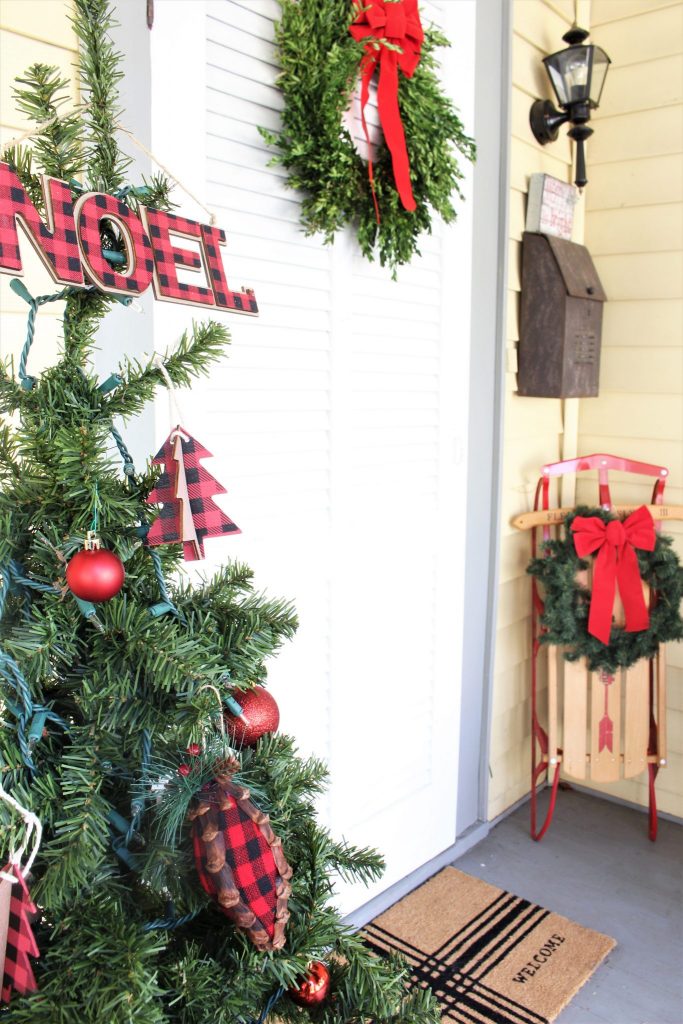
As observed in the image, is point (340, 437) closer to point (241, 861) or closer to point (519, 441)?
point (519, 441)

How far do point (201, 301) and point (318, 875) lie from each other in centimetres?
65

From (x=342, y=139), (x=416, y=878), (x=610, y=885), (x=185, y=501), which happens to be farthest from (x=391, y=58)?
(x=610, y=885)

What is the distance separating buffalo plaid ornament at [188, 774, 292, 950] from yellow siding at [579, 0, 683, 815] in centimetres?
201

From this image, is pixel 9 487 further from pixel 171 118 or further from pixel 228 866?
pixel 171 118

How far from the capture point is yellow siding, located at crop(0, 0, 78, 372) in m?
1.10

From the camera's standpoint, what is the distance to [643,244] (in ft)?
7.97

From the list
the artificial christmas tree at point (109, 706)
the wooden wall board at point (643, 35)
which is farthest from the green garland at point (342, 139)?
the wooden wall board at point (643, 35)

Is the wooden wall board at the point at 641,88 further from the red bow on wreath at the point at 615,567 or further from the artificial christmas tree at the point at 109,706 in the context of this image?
the artificial christmas tree at the point at 109,706

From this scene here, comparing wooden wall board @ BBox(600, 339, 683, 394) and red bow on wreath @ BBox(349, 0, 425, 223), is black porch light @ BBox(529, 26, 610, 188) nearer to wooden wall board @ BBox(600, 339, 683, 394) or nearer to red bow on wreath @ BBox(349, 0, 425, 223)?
wooden wall board @ BBox(600, 339, 683, 394)

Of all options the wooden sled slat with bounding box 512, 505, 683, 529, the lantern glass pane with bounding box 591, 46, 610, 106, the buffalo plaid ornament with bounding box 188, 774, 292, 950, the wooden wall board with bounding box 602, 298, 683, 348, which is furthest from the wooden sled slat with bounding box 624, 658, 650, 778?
the buffalo plaid ornament with bounding box 188, 774, 292, 950

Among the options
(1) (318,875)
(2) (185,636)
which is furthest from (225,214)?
(1) (318,875)

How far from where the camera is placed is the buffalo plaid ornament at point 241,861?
0.73m

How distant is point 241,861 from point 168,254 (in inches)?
23.6

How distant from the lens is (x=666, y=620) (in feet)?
7.31
